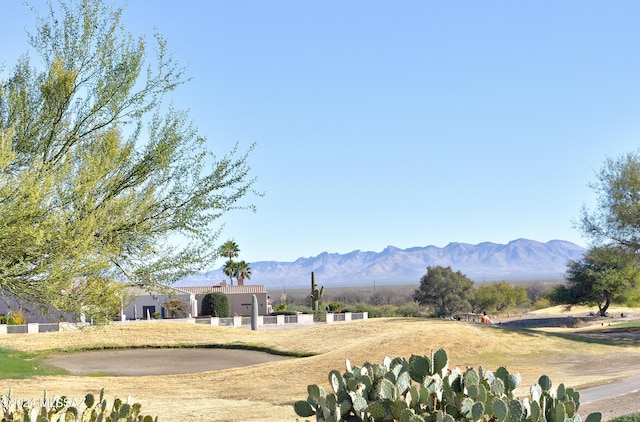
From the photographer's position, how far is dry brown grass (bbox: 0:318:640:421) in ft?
66.7

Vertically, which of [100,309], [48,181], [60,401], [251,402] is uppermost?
[48,181]

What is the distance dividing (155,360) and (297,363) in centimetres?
844

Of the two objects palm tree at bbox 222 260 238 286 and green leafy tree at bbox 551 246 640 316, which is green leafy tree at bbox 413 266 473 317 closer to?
green leafy tree at bbox 551 246 640 316

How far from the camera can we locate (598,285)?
221ft

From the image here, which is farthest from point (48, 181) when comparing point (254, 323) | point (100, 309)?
point (254, 323)

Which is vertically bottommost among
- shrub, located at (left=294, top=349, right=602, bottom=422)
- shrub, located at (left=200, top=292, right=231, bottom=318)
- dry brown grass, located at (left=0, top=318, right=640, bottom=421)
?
dry brown grass, located at (left=0, top=318, right=640, bottom=421)

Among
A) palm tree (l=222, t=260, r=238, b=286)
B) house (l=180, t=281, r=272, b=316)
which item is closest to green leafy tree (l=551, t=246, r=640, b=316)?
house (l=180, t=281, r=272, b=316)

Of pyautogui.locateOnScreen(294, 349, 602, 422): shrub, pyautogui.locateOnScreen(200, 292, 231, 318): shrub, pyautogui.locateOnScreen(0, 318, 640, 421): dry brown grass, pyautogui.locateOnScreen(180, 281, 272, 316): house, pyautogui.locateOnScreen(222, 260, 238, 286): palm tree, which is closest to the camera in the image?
→ pyautogui.locateOnScreen(294, 349, 602, 422): shrub

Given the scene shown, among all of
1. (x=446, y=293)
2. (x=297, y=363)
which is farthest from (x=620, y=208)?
(x=446, y=293)

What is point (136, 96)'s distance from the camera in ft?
57.5

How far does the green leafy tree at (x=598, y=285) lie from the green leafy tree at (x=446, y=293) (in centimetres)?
1183

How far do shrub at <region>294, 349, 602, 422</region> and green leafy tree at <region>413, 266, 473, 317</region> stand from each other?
78.9 m

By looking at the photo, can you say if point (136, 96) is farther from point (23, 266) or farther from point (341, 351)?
point (341, 351)

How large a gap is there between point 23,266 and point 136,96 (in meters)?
5.31
